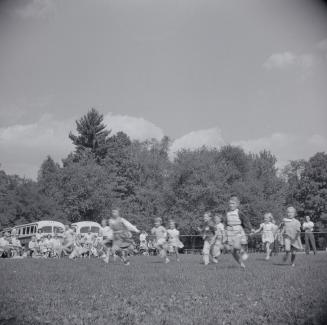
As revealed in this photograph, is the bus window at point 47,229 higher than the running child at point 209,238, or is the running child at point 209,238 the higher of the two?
the bus window at point 47,229

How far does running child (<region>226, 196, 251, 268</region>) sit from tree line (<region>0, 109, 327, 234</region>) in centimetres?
4193

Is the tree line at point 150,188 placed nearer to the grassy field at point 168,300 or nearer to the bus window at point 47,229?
the bus window at point 47,229

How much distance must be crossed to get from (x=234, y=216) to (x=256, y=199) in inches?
2008

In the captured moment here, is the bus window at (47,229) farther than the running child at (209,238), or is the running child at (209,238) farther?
the bus window at (47,229)

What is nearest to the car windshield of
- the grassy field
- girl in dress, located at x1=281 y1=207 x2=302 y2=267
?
girl in dress, located at x1=281 y1=207 x2=302 y2=267

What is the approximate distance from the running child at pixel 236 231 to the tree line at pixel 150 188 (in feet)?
138

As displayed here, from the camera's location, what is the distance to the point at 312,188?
65.6 meters

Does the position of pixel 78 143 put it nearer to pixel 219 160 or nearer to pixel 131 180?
pixel 131 180

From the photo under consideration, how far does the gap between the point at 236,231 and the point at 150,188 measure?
6053cm

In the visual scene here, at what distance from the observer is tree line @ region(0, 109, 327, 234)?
59.6 m

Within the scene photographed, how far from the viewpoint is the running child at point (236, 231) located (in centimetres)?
1507

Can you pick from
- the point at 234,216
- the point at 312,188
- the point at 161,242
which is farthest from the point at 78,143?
the point at 234,216

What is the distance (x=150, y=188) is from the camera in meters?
75.6

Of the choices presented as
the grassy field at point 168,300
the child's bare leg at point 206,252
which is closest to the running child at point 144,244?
the child's bare leg at point 206,252
